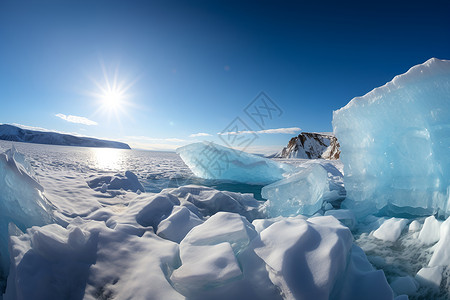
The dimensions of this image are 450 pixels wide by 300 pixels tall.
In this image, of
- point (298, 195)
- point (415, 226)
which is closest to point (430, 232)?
point (415, 226)

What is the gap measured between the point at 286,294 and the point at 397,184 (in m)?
3.68

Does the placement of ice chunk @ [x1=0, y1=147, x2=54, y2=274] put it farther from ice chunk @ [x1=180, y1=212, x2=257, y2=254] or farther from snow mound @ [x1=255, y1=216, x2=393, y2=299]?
snow mound @ [x1=255, y1=216, x2=393, y2=299]

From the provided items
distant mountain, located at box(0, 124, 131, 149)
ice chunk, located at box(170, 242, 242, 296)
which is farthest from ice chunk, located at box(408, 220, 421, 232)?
distant mountain, located at box(0, 124, 131, 149)

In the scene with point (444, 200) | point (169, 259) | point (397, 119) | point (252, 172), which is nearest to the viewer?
point (169, 259)

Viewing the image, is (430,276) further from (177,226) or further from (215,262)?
(177,226)

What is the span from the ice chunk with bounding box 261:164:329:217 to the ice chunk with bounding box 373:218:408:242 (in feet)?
4.13

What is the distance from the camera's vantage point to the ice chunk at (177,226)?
2.43 metres

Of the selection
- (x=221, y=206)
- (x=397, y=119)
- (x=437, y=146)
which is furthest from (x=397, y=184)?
(x=221, y=206)

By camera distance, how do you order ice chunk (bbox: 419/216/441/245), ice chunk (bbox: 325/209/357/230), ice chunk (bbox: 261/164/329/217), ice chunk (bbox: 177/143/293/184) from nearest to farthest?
1. ice chunk (bbox: 419/216/441/245)
2. ice chunk (bbox: 325/209/357/230)
3. ice chunk (bbox: 261/164/329/217)
4. ice chunk (bbox: 177/143/293/184)

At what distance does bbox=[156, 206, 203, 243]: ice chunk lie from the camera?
2.43 metres

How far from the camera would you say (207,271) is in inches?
51.9

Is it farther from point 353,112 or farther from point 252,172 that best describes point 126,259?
point 252,172

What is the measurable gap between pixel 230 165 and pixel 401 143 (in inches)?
234

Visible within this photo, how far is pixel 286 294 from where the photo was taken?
1269 mm
